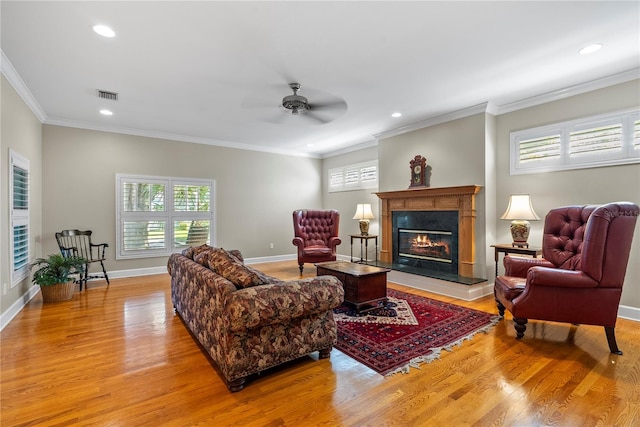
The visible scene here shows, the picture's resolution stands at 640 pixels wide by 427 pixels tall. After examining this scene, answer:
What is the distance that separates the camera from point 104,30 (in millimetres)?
2609

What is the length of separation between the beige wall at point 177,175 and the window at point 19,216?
1.00 m

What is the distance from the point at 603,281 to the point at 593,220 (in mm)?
519

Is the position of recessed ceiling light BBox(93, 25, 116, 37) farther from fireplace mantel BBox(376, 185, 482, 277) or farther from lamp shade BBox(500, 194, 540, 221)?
lamp shade BBox(500, 194, 540, 221)

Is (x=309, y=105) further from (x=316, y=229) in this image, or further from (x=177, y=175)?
(x=177, y=175)

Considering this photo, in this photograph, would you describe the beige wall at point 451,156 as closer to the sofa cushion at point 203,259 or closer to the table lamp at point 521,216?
the table lamp at point 521,216

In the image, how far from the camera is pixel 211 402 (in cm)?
195

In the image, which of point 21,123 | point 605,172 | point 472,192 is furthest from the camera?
point 472,192

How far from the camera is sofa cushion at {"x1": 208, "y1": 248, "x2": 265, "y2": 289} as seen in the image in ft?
7.16

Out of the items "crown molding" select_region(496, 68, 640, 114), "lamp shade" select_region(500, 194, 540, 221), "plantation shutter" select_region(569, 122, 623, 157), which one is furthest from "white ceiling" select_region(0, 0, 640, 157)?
"lamp shade" select_region(500, 194, 540, 221)

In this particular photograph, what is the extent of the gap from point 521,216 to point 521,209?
10cm

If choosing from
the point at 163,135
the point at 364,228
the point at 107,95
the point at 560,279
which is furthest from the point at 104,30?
the point at 364,228

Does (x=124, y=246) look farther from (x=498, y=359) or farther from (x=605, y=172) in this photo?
(x=605, y=172)

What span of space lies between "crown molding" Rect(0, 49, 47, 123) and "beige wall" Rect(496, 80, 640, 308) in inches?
241

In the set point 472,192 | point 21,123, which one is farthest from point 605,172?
point 21,123
